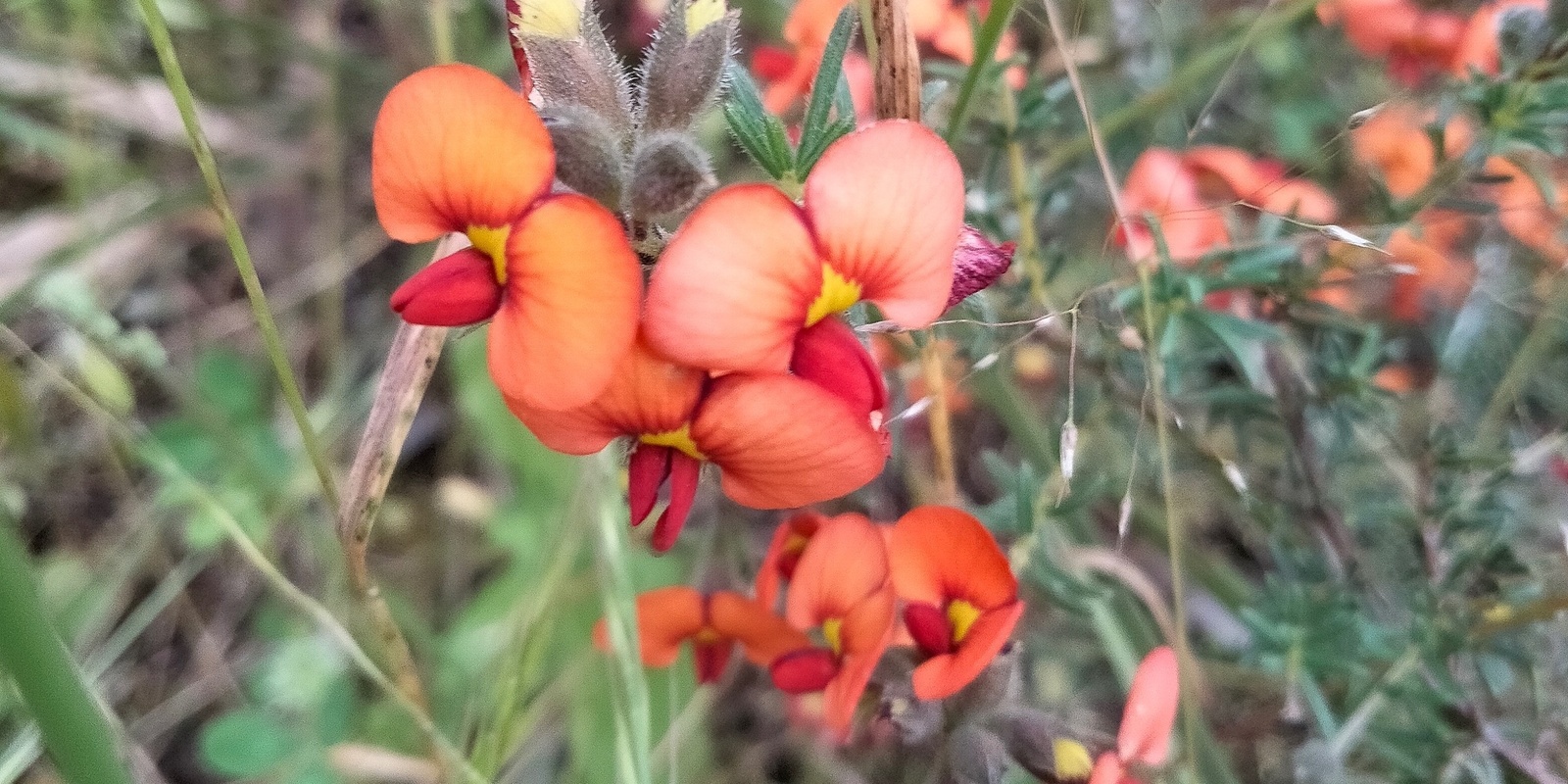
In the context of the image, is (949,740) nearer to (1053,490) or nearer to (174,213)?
(1053,490)

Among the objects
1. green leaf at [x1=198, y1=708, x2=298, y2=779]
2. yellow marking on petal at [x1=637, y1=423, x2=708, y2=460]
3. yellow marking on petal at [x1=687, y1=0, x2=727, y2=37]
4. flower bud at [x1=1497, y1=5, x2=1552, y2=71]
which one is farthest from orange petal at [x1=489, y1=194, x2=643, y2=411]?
green leaf at [x1=198, y1=708, x2=298, y2=779]

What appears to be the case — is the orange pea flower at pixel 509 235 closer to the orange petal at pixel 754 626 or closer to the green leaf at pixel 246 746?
the orange petal at pixel 754 626

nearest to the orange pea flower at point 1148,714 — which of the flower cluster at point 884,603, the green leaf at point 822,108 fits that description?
the flower cluster at point 884,603

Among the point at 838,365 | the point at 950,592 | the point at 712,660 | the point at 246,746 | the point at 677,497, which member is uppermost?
the point at 838,365

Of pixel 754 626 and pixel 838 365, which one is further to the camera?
pixel 754 626

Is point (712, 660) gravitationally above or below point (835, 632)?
below

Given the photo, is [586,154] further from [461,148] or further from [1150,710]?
[1150,710]

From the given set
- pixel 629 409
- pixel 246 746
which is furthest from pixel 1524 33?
pixel 246 746
